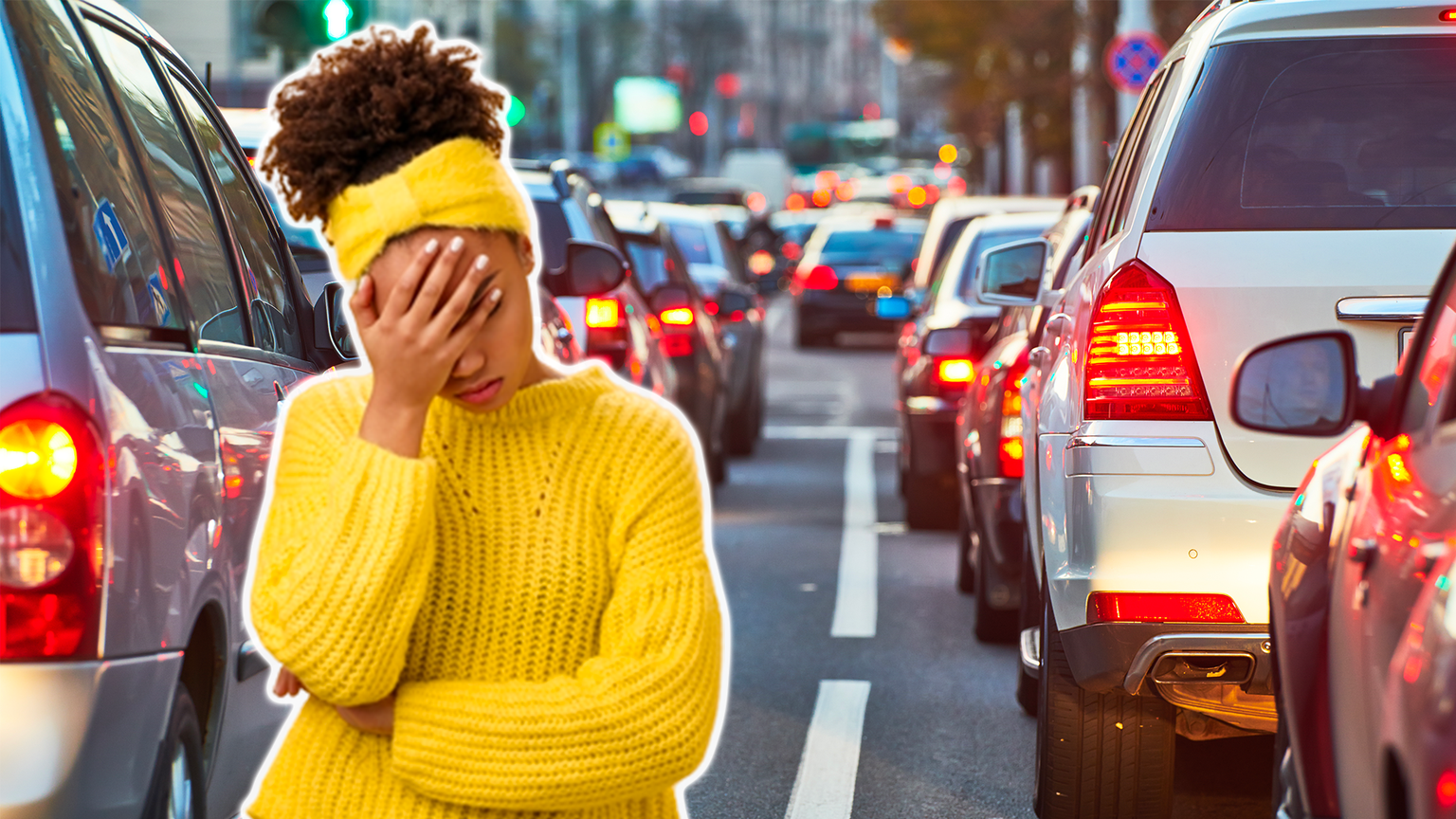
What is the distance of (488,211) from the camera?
7.80 ft

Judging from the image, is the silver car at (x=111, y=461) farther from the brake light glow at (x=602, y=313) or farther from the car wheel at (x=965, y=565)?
the brake light glow at (x=602, y=313)

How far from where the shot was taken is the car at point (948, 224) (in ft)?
43.3

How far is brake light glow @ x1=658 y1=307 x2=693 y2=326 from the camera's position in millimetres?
12258

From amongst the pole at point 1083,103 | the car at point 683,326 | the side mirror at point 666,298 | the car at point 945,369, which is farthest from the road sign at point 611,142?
the car at point 945,369

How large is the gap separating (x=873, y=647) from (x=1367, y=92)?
3.58m

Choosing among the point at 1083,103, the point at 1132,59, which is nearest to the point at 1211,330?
the point at 1132,59

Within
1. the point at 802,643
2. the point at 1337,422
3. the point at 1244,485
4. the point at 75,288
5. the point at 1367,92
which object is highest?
the point at 1367,92

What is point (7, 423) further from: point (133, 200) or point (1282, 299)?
point (1282, 299)

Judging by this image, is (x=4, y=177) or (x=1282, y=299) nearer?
(x=4, y=177)

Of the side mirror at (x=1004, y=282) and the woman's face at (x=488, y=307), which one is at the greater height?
the woman's face at (x=488, y=307)

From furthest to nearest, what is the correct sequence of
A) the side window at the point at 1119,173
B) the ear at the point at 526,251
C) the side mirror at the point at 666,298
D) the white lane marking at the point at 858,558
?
the side mirror at the point at 666,298 < the white lane marking at the point at 858,558 < the side window at the point at 1119,173 < the ear at the point at 526,251

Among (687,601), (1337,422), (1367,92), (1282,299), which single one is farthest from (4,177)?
(1367,92)

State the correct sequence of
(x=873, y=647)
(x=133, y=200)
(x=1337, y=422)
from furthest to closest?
(x=873, y=647), (x=133, y=200), (x=1337, y=422)

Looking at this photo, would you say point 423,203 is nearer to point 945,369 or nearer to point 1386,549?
point 1386,549
